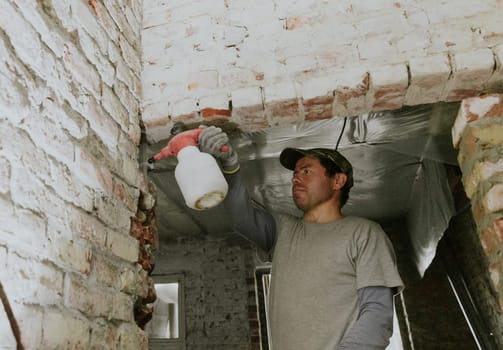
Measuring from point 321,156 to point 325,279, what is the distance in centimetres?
60

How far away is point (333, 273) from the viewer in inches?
55.6

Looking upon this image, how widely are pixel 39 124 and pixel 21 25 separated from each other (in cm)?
20

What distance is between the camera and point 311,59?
1.35 metres

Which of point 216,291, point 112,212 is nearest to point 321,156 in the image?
point 112,212

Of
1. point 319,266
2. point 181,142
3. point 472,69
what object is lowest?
point 319,266

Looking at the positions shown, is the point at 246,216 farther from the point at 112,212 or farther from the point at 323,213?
the point at 112,212

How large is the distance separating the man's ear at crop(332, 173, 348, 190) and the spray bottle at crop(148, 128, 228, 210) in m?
0.76

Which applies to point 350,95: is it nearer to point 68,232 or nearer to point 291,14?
point 291,14

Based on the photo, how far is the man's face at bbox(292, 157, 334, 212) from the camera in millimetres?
1722

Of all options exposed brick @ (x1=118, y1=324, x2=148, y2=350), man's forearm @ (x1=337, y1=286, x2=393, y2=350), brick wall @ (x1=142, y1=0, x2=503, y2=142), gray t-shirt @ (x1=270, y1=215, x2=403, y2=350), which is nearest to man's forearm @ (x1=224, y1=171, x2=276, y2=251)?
gray t-shirt @ (x1=270, y1=215, x2=403, y2=350)

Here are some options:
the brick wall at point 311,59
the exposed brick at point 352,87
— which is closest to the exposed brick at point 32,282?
the brick wall at point 311,59

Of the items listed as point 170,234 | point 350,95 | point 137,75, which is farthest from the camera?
point 170,234

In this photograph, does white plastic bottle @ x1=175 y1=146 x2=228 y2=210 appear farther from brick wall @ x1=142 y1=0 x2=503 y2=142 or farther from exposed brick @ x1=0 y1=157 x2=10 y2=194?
exposed brick @ x1=0 y1=157 x2=10 y2=194

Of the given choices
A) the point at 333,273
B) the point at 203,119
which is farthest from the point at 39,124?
the point at 333,273
